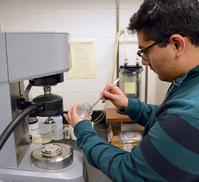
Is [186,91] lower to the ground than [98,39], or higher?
lower

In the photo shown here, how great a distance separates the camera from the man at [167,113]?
60cm

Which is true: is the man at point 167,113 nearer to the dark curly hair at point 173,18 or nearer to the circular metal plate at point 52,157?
the dark curly hair at point 173,18

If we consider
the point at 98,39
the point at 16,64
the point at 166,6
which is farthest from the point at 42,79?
the point at 98,39

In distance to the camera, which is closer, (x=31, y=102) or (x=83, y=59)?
(x=31, y=102)

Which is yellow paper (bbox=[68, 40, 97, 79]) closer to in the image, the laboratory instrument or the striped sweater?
the laboratory instrument

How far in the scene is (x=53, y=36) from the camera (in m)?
0.81

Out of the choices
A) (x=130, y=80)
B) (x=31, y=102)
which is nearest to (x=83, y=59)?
(x=130, y=80)

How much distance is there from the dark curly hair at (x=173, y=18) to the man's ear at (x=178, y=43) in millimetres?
12

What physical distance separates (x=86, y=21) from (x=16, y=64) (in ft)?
3.09

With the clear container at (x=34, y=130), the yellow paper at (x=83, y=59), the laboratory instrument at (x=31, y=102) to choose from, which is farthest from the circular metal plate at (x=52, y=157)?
the yellow paper at (x=83, y=59)

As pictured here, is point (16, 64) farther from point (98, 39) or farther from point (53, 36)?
point (98, 39)

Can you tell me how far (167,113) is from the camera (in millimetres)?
636

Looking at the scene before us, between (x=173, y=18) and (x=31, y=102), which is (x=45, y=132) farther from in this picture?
(x=173, y=18)

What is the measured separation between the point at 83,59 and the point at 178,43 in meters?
1.05
